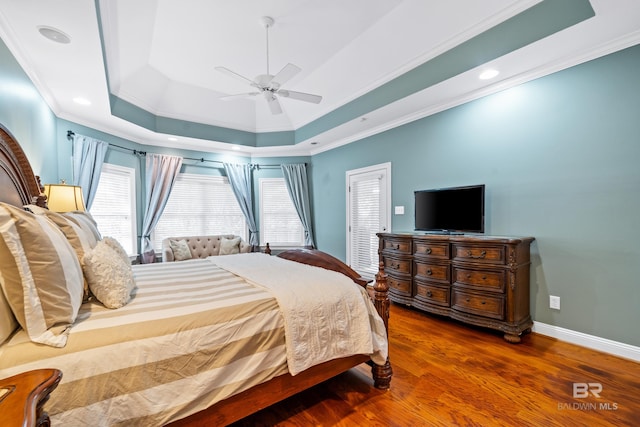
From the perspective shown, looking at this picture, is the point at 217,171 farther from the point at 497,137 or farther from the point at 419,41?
the point at 497,137

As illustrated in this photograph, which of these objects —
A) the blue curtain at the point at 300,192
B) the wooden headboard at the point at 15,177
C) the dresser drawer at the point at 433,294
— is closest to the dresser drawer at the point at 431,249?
the dresser drawer at the point at 433,294

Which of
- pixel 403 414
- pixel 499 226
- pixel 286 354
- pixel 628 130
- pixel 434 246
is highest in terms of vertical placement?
pixel 628 130

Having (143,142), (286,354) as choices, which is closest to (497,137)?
(286,354)

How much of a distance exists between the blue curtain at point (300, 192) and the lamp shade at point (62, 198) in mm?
3485

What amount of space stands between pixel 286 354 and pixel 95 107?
3.89m

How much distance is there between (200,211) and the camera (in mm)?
5336

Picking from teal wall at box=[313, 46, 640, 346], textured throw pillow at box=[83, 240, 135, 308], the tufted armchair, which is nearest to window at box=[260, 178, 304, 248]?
the tufted armchair

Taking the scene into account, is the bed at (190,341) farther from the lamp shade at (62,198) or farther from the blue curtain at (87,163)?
the blue curtain at (87,163)

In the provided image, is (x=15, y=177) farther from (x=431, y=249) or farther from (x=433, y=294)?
(x=433, y=294)

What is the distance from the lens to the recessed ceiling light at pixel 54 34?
203cm

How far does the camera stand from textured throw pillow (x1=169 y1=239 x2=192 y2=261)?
14.4 ft

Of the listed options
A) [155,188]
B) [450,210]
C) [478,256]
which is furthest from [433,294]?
[155,188]

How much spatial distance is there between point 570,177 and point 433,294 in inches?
69.9

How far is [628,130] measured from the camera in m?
2.34
